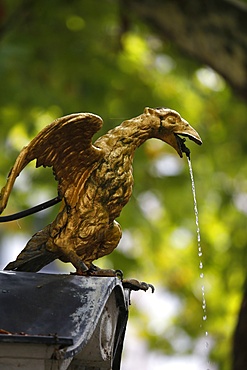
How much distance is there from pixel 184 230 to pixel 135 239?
18.9 inches

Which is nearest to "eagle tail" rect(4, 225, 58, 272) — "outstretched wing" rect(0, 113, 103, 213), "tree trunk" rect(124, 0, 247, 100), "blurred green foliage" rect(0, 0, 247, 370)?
"outstretched wing" rect(0, 113, 103, 213)

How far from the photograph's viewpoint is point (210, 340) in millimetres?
7227

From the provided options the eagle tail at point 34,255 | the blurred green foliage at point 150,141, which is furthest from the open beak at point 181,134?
the blurred green foliage at point 150,141

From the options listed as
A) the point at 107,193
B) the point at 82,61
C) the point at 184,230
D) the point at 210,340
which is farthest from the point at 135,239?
the point at 107,193

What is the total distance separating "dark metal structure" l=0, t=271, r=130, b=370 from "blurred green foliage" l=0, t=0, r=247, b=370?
2522mm

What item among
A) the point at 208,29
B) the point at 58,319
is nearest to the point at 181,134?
the point at 58,319

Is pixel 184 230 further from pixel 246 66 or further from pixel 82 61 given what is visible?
pixel 246 66

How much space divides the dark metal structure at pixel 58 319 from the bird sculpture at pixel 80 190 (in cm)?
13

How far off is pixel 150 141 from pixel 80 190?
3977 mm

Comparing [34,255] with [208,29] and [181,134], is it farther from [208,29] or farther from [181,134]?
[208,29]

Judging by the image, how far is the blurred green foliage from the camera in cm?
516

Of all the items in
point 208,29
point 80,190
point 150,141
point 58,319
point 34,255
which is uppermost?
point 208,29

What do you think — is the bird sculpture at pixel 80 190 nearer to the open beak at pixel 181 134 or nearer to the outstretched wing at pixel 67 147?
the outstretched wing at pixel 67 147

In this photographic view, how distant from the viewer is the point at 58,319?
171 centimetres
